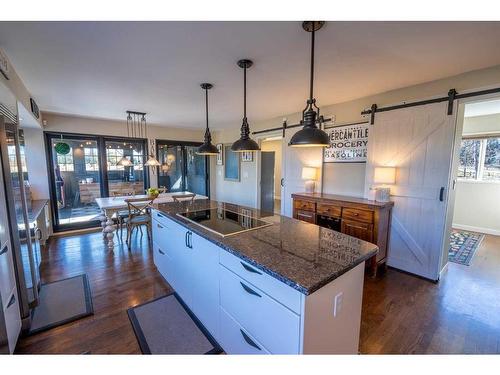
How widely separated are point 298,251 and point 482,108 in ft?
15.6

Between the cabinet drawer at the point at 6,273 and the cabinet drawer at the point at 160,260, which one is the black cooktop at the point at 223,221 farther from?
the cabinet drawer at the point at 6,273

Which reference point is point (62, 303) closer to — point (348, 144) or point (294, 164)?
point (294, 164)

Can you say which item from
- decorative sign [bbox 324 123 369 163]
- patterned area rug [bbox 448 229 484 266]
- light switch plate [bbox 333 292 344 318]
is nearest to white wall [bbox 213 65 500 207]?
decorative sign [bbox 324 123 369 163]

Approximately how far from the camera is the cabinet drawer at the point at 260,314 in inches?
43.2

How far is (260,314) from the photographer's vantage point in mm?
1263

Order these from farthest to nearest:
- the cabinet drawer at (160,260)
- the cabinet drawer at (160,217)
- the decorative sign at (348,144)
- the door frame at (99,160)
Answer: the door frame at (99,160), the decorative sign at (348,144), the cabinet drawer at (160,260), the cabinet drawer at (160,217)

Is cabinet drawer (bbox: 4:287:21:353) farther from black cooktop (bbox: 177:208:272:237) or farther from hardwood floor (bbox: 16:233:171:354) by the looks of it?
black cooktop (bbox: 177:208:272:237)

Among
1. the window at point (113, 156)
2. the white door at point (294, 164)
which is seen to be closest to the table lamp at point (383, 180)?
the white door at point (294, 164)

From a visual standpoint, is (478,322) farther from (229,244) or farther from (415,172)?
(229,244)

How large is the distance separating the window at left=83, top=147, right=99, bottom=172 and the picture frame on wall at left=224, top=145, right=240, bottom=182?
2991 mm

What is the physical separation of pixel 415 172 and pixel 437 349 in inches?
75.0

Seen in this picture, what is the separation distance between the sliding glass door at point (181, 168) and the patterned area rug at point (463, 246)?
5478 millimetres

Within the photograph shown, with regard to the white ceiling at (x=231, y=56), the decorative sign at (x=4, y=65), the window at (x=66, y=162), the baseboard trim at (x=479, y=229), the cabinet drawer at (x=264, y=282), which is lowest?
the baseboard trim at (x=479, y=229)
